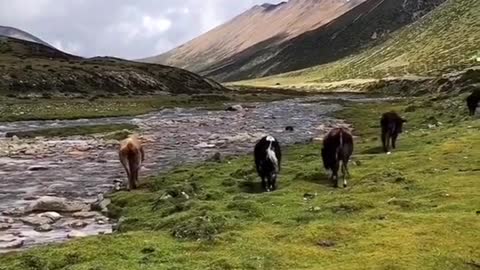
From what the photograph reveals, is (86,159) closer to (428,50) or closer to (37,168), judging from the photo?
(37,168)

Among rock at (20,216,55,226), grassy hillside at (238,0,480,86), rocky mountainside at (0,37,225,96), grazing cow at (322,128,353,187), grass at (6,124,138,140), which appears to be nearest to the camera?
rock at (20,216,55,226)

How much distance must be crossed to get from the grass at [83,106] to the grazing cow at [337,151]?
1687 inches

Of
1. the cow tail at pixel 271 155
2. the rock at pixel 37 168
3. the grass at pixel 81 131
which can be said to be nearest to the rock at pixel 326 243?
the cow tail at pixel 271 155

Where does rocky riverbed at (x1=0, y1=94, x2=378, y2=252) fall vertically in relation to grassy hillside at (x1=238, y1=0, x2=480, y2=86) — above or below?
below

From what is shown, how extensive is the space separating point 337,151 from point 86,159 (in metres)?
15.7

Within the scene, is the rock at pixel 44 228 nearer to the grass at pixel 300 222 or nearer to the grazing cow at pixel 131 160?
the grass at pixel 300 222

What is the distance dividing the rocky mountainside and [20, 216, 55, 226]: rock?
73.1 metres

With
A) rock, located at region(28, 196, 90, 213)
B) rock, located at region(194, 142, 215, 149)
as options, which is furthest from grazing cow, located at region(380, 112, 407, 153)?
rock, located at region(28, 196, 90, 213)

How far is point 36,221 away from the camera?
18.9 meters

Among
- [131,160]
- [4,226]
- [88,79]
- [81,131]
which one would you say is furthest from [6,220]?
[88,79]

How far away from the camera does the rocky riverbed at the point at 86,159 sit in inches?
738

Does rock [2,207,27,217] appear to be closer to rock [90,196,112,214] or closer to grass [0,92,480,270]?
rock [90,196,112,214]

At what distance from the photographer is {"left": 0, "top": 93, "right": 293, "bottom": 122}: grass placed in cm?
6284

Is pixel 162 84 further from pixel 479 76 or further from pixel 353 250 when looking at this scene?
pixel 353 250
